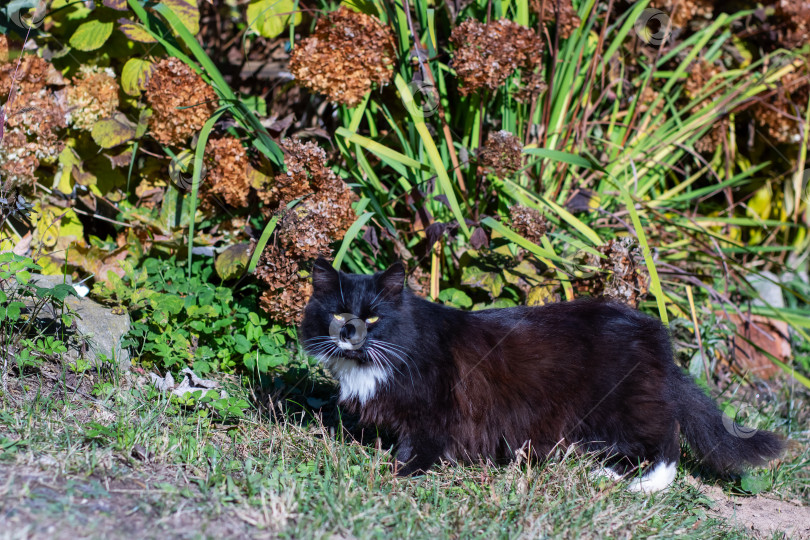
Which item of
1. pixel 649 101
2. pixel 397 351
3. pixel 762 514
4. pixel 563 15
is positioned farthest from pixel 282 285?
pixel 649 101

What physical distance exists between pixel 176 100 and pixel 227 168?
37 centimetres

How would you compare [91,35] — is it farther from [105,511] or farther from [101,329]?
[105,511]

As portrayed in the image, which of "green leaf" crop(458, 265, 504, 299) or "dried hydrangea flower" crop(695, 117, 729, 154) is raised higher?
"dried hydrangea flower" crop(695, 117, 729, 154)

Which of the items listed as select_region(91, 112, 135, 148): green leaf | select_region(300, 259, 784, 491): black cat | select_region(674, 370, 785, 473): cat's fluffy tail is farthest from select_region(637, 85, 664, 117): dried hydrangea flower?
select_region(91, 112, 135, 148): green leaf

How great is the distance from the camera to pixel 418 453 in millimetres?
2520

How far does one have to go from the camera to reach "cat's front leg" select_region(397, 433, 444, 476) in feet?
8.24

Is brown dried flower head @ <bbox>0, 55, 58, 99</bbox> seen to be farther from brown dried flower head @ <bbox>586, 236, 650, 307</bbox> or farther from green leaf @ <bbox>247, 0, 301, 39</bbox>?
brown dried flower head @ <bbox>586, 236, 650, 307</bbox>

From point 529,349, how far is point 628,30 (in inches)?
82.1

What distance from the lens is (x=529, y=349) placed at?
2.62 m

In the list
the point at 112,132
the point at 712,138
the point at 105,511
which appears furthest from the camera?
the point at 712,138

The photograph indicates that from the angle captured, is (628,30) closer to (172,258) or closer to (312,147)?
(312,147)

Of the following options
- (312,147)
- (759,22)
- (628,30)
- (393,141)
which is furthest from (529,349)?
(759,22)

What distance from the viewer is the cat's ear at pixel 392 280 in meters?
2.47

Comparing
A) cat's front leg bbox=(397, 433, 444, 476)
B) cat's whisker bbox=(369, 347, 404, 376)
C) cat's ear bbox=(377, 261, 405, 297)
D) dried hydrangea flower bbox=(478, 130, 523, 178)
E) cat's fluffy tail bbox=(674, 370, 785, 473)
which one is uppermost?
dried hydrangea flower bbox=(478, 130, 523, 178)
